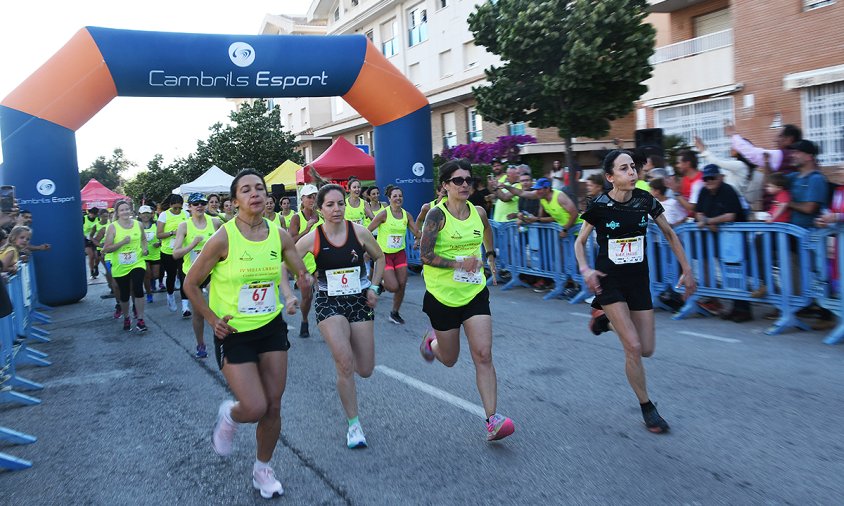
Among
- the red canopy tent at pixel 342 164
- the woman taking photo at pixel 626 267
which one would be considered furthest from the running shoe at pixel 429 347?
the red canopy tent at pixel 342 164

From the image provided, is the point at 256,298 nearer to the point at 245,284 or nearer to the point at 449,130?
the point at 245,284

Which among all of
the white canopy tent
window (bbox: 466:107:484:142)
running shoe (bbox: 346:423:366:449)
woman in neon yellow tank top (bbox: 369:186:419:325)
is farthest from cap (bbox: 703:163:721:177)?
window (bbox: 466:107:484:142)

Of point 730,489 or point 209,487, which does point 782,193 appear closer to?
point 730,489

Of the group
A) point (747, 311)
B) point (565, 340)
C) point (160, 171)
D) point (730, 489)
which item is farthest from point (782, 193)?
point (160, 171)

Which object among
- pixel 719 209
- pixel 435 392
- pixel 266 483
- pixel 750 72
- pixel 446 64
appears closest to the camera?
pixel 266 483

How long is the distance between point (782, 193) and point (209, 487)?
6652mm

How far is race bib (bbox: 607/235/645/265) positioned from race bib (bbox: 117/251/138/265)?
7282 millimetres

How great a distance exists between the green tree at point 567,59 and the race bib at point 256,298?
12379mm

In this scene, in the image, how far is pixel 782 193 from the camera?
25.6 feet

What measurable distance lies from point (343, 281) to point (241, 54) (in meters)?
10.1

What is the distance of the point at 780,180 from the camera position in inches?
307

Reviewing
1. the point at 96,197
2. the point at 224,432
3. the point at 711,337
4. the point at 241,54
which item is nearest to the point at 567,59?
the point at 241,54

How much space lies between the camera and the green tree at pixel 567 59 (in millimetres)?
15141

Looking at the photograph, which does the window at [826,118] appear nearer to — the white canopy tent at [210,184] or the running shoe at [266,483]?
the running shoe at [266,483]
